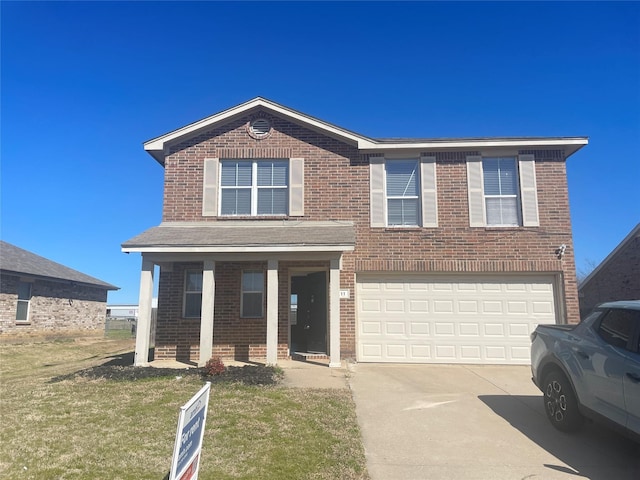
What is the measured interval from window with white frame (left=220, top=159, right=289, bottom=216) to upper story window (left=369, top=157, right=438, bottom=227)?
236 centimetres

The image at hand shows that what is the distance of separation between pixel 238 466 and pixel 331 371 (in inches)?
196

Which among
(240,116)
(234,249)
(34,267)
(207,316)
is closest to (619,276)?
(234,249)

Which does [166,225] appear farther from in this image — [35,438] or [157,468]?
[157,468]

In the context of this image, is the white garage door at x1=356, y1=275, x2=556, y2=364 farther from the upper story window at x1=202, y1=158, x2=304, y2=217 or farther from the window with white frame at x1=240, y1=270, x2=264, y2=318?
the upper story window at x1=202, y1=158, x2=304, y2=217

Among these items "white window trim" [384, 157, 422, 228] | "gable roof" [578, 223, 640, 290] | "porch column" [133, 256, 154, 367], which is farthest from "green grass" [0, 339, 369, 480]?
"gable roof" [578, 223, 640, 290]

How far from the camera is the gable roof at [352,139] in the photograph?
11117mm

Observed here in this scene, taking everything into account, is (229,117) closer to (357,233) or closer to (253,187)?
(253,187)

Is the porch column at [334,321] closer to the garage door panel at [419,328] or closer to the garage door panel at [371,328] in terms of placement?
the garage door panel at [371,328]

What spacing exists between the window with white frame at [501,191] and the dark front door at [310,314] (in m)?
4.68

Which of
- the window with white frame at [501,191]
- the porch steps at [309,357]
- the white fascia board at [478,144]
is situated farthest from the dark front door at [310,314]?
the window with white frame at [501,191]

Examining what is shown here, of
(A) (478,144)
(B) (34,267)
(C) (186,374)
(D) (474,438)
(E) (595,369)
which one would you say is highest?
(A) (478,144)

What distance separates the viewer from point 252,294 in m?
11.0

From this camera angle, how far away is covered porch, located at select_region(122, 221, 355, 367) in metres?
9.52

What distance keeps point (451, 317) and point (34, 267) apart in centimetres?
1969
